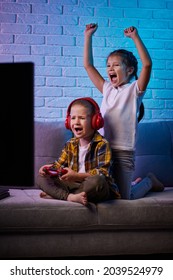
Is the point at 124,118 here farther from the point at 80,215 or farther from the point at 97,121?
the point at 80,215

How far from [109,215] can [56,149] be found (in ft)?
2.22

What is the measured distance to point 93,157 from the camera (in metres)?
1.86

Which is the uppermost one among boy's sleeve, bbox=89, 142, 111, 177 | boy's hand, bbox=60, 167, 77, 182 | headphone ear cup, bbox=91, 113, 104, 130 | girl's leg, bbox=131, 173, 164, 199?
headphone ear cup, bbox=91, 113, 104, 130

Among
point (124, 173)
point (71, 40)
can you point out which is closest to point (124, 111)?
point (124, 173)

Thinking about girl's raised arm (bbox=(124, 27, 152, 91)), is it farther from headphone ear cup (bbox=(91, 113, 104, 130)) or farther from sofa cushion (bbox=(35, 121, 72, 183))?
sofa cushion (bbox=(35, 121, 72, 183))

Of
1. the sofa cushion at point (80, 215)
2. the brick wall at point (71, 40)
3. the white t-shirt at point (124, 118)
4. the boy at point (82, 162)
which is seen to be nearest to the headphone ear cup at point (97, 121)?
the boy at point (82, 162)

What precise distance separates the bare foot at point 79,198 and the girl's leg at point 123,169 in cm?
27

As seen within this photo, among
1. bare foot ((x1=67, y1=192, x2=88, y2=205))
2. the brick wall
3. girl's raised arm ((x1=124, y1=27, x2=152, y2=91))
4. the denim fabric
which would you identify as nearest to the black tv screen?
the denim fabric

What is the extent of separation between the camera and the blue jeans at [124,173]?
1.92m

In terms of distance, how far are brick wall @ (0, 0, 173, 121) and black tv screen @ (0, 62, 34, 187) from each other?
85cm

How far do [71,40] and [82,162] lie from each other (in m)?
1.06

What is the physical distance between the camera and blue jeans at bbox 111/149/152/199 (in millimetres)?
1916

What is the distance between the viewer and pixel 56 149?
2.24m

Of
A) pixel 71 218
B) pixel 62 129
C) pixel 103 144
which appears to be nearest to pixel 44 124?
pixel 62 129
